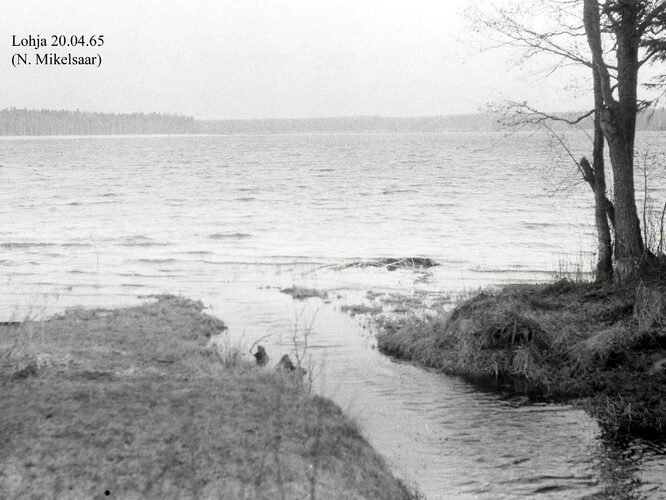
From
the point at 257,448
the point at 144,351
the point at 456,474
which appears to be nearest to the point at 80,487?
the point at 257,448

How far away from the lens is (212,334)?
42.7ft

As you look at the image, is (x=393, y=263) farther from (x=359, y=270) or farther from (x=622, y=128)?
(x=622, y=128)

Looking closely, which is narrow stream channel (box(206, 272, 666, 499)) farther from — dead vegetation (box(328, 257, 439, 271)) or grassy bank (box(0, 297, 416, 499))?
dead vegetation (box(328, 257, 439, 271))

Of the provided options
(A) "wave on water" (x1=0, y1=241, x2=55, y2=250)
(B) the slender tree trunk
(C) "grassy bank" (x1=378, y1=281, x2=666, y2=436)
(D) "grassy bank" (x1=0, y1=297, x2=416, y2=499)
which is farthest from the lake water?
(D) "grassy bank" (x1=0, y1=297, x2=416, y2=499)

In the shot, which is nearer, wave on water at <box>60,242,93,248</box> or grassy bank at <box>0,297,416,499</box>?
grassy bank at <box>0,297,416,499</box>

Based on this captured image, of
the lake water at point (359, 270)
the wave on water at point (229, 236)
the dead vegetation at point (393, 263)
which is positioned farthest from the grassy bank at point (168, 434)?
the wave on water at point (229, 236)

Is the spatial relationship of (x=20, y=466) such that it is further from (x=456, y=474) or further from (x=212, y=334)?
(x=212, y=334)

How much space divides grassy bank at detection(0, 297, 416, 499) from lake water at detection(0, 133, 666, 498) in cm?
113

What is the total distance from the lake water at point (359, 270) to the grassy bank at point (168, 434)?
1132 millimetres

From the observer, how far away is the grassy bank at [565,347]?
938cm

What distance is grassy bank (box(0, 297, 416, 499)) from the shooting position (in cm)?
579

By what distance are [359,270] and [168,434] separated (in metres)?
15.1

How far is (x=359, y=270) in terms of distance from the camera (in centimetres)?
2145

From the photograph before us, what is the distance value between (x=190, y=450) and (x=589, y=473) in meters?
4.21
